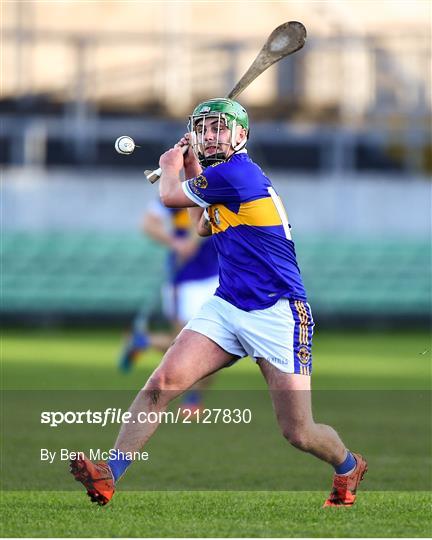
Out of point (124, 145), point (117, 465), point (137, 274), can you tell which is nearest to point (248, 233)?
point (124, 145)

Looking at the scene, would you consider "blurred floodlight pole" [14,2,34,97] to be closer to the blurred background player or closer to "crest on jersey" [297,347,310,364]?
the blurred background player

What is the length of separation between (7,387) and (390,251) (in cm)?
1097

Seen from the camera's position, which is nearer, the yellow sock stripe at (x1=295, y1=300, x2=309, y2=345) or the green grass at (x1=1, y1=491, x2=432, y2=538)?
the green grass at (x1=1, y1=491, x2=432, y2=538)

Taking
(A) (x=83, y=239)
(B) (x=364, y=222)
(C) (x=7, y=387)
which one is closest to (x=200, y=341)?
(C) (x=7, y=387)

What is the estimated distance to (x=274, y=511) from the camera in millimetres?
7473

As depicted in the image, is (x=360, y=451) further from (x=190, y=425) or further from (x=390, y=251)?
(x=390, y=251)

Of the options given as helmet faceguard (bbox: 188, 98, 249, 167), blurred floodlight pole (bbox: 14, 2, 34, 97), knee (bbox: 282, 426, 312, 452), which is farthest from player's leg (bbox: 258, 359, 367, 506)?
blurred floodlight pole (bbox: 14, 2, 34, 97)

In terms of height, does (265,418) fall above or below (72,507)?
below

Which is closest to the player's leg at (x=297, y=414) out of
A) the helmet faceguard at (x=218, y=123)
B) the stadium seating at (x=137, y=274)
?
the helmet faceguard at (x=218, y=123)

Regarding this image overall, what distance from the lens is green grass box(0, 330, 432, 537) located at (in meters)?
7.07

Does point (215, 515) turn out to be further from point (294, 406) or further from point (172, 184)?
point (172, 184)

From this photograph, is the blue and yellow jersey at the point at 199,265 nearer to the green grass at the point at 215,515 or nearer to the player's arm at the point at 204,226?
the green grass at the point at 215,515

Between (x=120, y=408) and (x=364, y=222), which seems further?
(x=364, y=222)

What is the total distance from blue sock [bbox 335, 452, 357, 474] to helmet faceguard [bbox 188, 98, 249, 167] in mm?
1701
